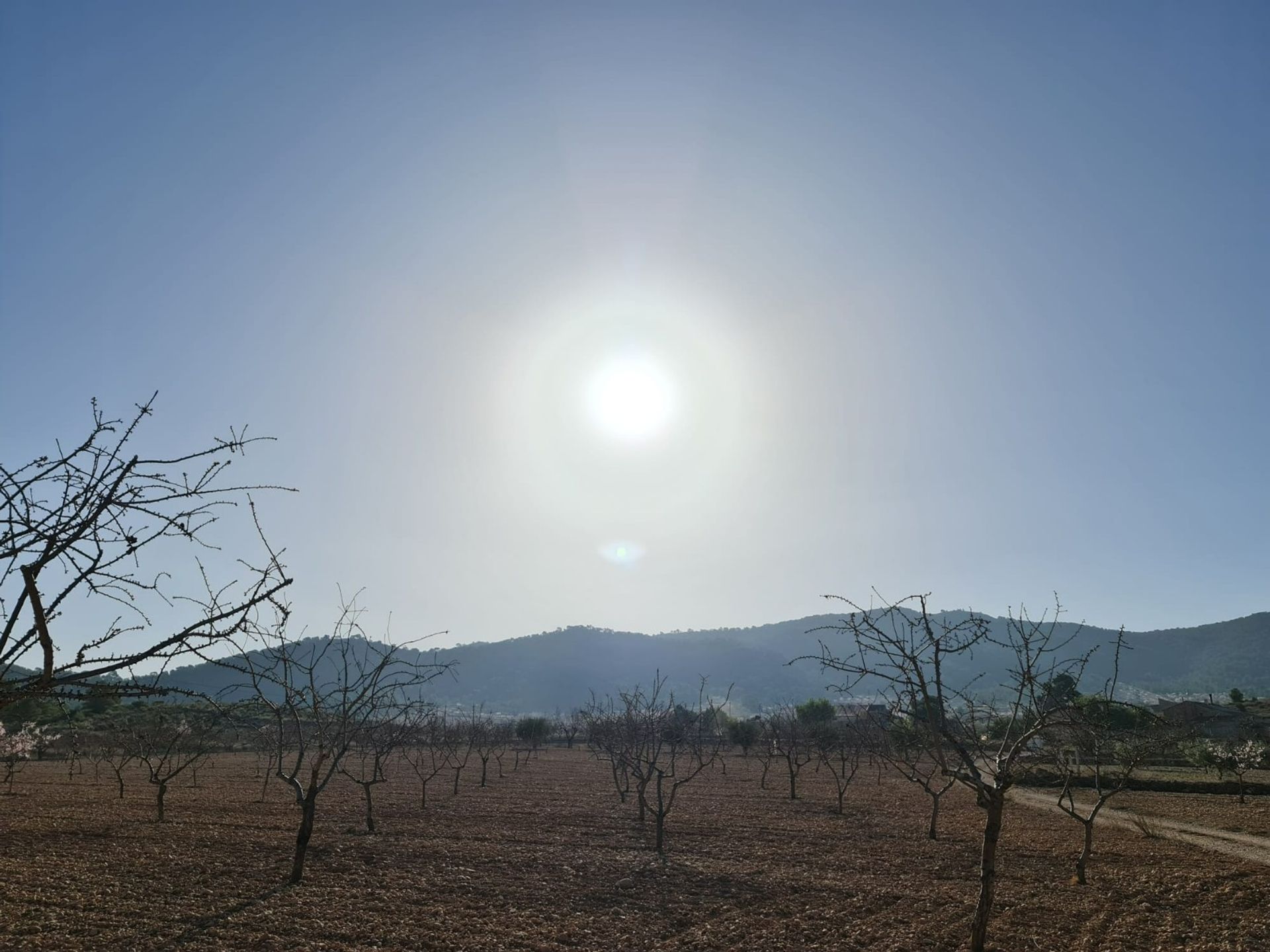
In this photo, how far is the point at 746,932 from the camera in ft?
38.8

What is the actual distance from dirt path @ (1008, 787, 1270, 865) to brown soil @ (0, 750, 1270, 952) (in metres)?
1.03

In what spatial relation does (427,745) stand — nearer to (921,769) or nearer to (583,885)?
(921,769)

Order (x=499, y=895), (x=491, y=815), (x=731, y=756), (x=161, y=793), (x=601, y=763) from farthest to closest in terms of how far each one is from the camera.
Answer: (x=731, y=756) < (x=601, y=763) < (x=491, y=815) < (x=161, y=793) < (x=499, y=895)

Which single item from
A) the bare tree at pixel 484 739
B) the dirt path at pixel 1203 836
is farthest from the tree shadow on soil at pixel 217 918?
the dirt path at pixel 1203 836

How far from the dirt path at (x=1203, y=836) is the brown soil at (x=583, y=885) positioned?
1.03 metres

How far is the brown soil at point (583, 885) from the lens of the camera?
11.4 metres

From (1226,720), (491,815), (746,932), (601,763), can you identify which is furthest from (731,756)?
(746,932)

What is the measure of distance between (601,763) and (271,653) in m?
48.3

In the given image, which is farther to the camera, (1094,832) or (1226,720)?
(1226,720)

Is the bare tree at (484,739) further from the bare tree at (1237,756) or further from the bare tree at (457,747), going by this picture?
the bare tree at (1237,756)

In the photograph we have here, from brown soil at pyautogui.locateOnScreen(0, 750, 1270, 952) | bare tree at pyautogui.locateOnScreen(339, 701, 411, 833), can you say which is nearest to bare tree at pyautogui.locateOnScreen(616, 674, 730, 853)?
brown soil at pyautogui.locateOnScreen(0, 750, 1270, 952)

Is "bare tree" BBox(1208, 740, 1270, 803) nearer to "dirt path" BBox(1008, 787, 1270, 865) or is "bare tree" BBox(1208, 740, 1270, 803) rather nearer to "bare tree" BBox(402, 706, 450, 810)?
"dirt path" BBox(1008, 787, 1270, 865)

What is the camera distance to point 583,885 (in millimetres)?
14914

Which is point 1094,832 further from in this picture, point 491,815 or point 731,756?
point 731,756
